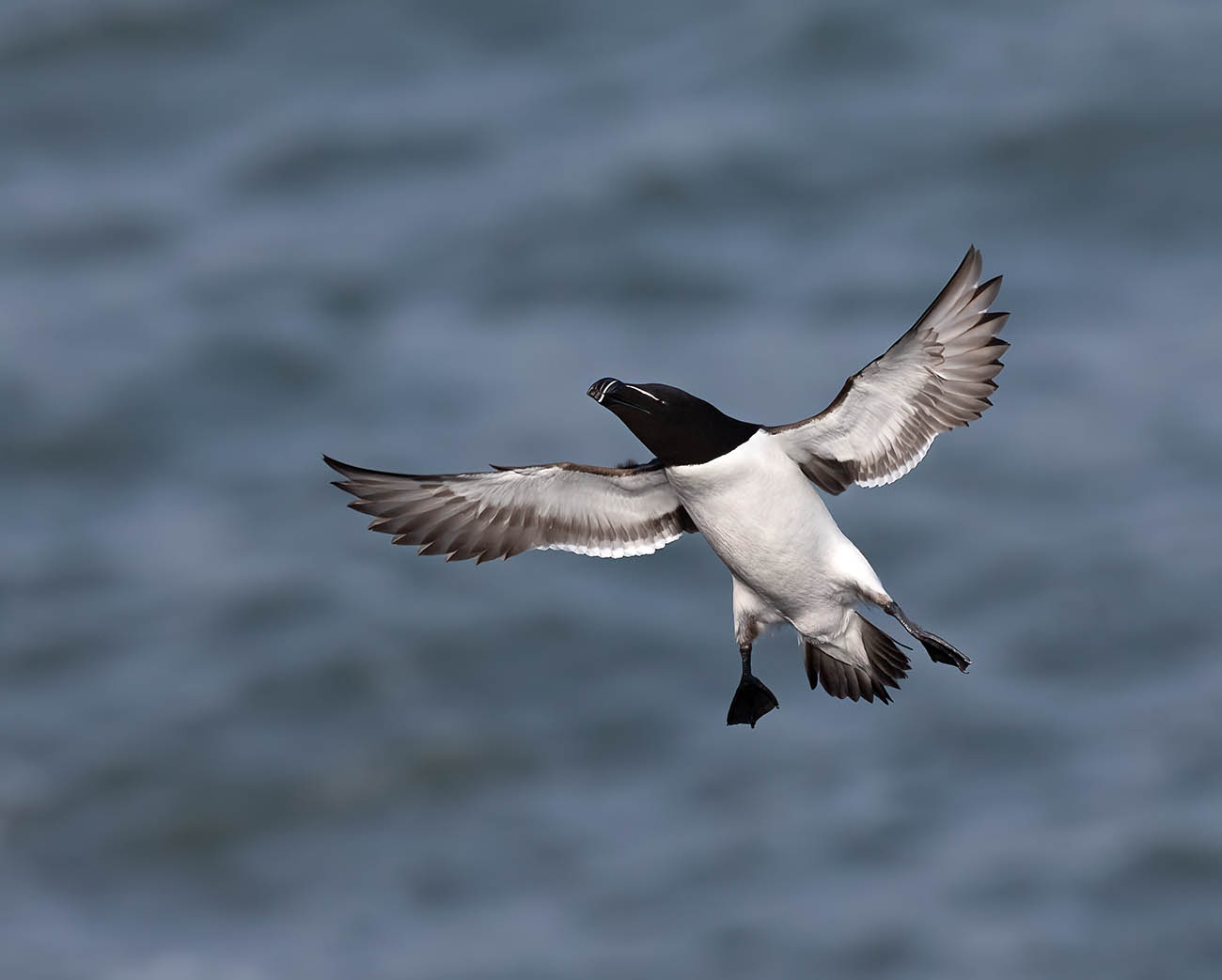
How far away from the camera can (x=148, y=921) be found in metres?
72.4

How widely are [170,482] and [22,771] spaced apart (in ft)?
38.7

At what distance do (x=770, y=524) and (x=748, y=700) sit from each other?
78.5 inches

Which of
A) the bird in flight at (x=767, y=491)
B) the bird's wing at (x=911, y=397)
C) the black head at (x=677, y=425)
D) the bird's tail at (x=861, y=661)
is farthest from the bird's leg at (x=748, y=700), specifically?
the black head at (x=677, y=425)

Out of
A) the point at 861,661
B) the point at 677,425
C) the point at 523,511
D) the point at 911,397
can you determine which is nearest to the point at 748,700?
the point at 861,661

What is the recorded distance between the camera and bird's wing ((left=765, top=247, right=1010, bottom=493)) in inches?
484

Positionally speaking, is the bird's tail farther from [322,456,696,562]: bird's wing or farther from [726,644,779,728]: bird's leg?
[322,456,696,562]: bird's wing

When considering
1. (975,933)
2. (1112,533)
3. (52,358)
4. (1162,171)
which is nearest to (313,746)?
(52,358)

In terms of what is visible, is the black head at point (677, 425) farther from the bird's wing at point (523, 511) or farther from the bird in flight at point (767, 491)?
the bird's wing at point (523, 511)

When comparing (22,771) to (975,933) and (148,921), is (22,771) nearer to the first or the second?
(148,921)

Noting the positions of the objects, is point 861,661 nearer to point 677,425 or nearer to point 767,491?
point 767,491

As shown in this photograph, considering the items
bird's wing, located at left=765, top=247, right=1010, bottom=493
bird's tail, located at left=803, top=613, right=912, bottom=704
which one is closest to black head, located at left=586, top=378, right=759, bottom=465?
bird's wing, located at left=765, top=247, right=1010, bottom=493

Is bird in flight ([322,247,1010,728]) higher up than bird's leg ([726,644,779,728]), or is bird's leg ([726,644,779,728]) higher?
bird in flight ([322,247,1010,728])

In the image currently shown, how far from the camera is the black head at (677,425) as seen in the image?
39.4ft

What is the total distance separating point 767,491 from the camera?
40.4ft
